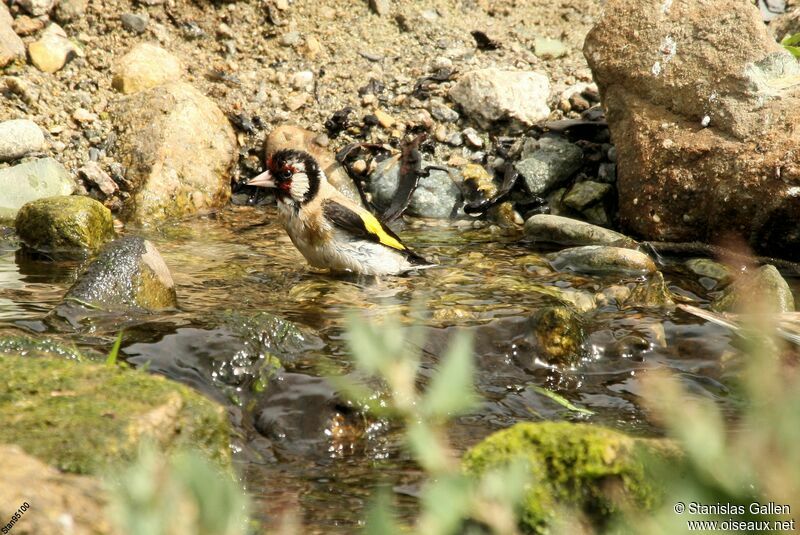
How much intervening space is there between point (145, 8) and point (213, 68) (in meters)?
0.94

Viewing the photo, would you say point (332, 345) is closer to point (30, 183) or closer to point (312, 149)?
point (30, 183)

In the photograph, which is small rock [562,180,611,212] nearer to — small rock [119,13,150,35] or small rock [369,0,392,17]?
small rock [369,0,392,17]

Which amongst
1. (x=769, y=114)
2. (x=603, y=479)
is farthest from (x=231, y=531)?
(x=769, y=114)

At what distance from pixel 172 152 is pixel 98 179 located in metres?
0.70

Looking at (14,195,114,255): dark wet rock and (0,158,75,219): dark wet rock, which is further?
(0,158,75,219): dark wet rock

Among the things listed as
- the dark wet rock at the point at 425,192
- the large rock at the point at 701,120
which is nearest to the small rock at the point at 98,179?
the dark wet rock at the point at 425,192

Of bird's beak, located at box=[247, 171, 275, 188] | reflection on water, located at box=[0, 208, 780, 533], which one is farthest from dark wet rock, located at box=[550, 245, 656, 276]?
bird's beak, located at box=[247, 171, 275, 188]

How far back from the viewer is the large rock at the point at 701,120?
22.0ft

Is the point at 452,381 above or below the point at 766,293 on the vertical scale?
above

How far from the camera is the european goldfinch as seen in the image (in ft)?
23.0

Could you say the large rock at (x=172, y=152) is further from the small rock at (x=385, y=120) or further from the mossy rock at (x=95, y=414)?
the mossy rock at (x=95, y=414)

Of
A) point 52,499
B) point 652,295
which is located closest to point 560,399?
point 652,295

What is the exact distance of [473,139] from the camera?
9.10 m

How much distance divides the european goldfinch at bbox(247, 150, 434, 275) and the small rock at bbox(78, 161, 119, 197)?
1915mm
